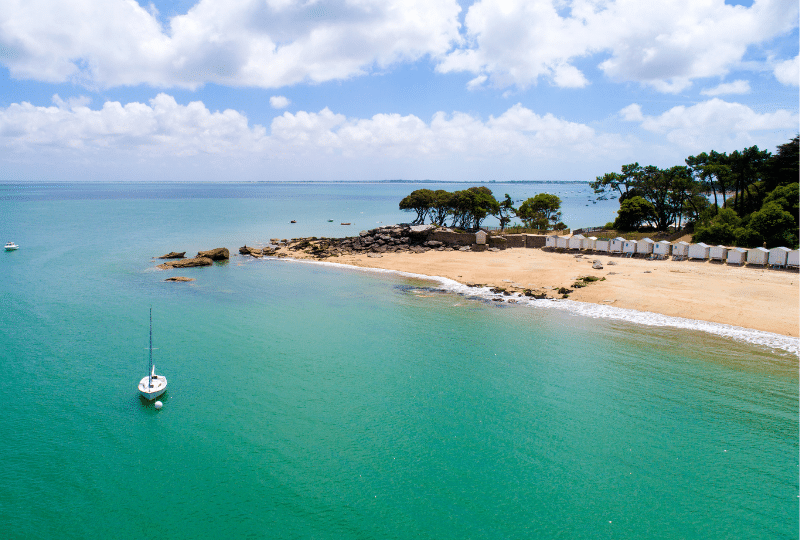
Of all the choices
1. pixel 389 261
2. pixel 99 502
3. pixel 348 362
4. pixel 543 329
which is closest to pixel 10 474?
pixel 99 502

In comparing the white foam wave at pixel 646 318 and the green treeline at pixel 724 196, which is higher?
the green treeline at pixel 724 196

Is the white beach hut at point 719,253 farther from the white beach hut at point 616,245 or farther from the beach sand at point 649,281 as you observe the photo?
the white beach hut at point 616,245

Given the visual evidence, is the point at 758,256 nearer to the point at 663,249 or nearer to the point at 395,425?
the point at 663,249

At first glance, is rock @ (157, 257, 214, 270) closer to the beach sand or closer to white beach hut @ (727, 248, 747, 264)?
the beach sand

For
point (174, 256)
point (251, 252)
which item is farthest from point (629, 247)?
point (174, 256)

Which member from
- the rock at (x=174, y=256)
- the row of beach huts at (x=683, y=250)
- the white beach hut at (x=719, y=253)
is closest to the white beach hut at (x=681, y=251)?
the row of beach huts at (x=683, y=250)

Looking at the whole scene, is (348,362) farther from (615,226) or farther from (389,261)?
(615,226)

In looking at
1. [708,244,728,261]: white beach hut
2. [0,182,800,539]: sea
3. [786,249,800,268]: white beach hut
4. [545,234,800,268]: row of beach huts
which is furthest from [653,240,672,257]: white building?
[0,182,800,539]: sea
